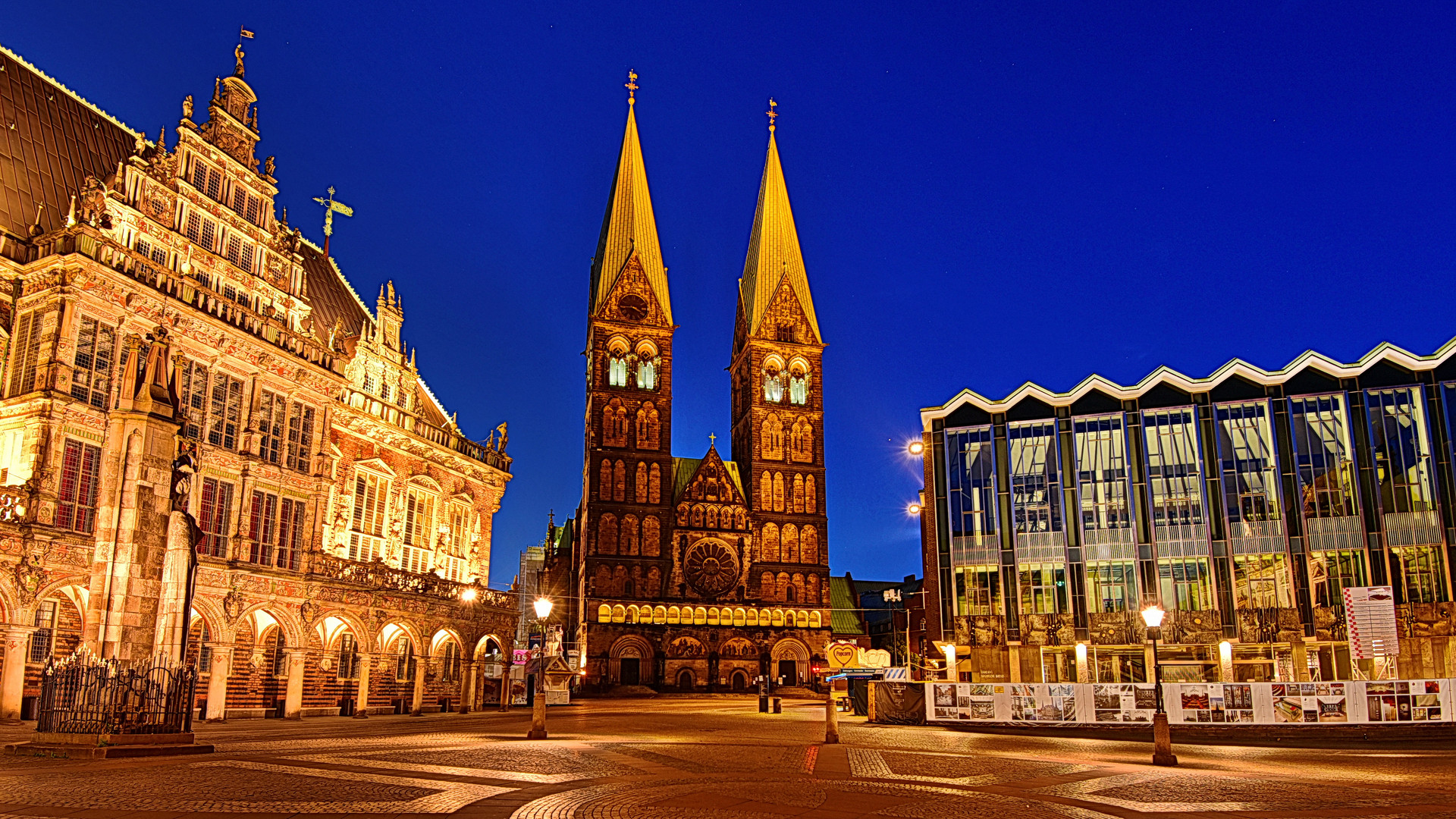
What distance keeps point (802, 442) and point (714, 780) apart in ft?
253

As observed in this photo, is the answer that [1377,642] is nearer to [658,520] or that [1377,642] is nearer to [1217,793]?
[1217,793]

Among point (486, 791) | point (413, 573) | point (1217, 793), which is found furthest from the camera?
point (413, 573)

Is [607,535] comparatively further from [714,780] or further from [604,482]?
[714,780]

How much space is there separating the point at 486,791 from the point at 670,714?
110ft

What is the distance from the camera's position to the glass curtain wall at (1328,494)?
156ft

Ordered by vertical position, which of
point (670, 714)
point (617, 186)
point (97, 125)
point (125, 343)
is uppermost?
point (617, 186)

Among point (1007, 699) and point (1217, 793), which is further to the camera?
point (1007, 699)

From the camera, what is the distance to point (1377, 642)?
4478cm

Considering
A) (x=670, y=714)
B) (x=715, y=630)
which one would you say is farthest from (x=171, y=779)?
(x=715, y=630)

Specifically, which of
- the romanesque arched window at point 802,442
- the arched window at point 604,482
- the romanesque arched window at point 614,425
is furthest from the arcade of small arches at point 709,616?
Result: the romanesque arched window at point 614,425

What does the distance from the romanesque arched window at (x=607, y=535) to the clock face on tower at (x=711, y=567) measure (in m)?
6.09

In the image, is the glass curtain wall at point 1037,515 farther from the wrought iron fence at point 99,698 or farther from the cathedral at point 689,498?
the wrought iron fence at point 99,698

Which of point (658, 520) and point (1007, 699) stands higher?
point (658, 520)

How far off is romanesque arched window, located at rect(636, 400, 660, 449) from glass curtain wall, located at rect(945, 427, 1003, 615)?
39451 mm
